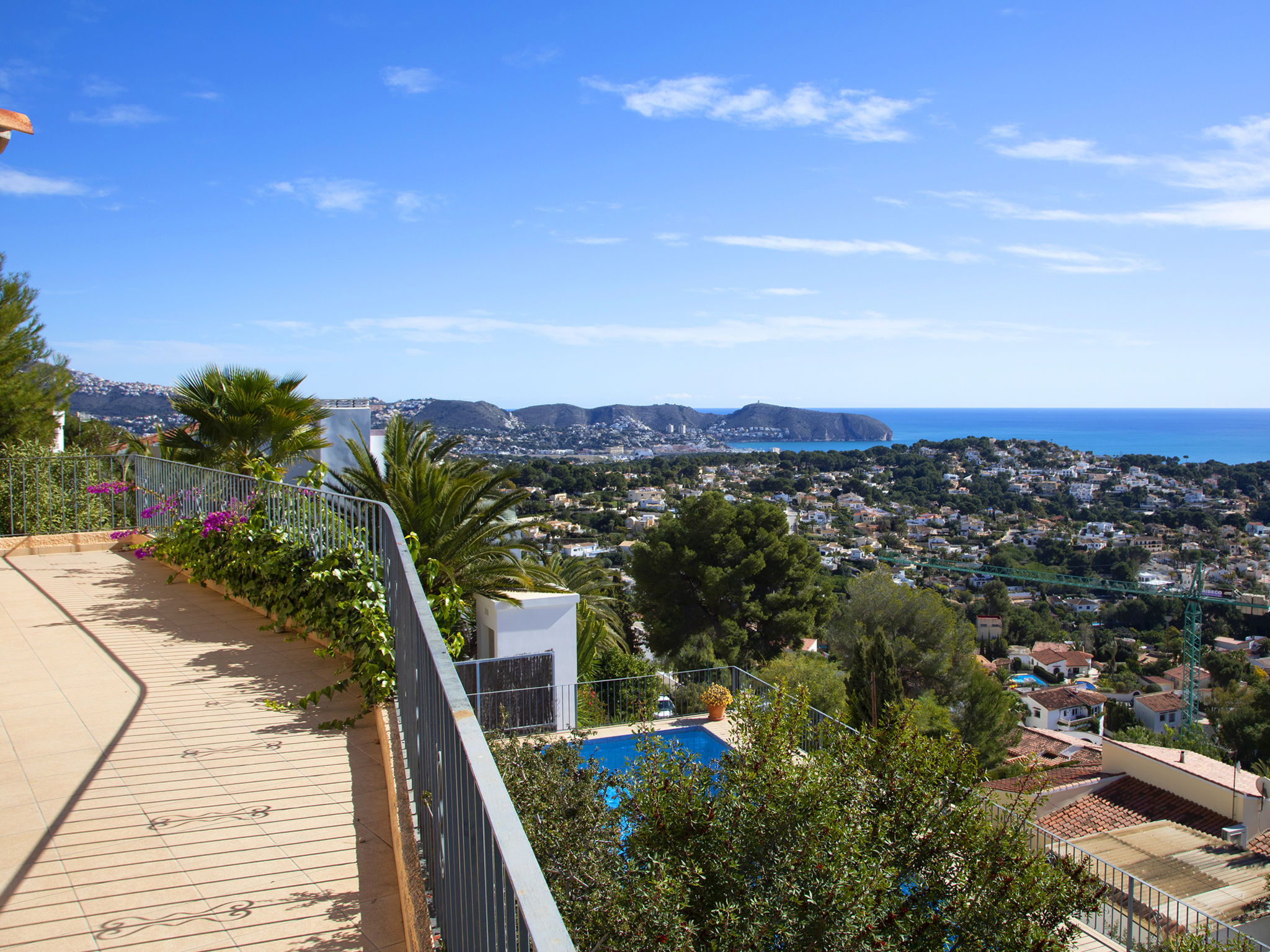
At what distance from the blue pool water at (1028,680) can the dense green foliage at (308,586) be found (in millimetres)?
47269

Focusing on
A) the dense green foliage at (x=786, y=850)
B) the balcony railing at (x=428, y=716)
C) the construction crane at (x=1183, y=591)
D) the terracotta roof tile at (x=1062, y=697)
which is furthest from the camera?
the terracotta roof tile at (x=1062, y=697)

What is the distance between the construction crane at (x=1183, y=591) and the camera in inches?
1569

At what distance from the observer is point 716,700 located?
1240 cm

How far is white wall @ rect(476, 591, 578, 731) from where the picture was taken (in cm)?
1149

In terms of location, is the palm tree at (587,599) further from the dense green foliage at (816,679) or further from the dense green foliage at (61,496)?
the dense green foliage at (61,496)

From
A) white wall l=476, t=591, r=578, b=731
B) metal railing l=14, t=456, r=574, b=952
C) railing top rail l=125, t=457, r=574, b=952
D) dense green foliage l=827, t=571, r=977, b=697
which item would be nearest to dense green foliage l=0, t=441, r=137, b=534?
white wall l=476, t=591, r=578, b=731

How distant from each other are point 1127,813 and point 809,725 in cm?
1093

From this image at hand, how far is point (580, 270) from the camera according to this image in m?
43.7

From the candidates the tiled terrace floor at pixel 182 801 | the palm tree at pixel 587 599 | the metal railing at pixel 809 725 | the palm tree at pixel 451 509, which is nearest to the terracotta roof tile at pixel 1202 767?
the metal railing at pixel 809 725

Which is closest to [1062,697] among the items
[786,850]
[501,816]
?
[786,850]

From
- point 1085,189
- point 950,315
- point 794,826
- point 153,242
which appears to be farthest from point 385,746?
point 950,315

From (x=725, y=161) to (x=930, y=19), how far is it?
12827 mm

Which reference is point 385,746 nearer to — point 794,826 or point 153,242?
point 794,826

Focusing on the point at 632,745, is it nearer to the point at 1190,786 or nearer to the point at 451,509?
the point at 451,509
